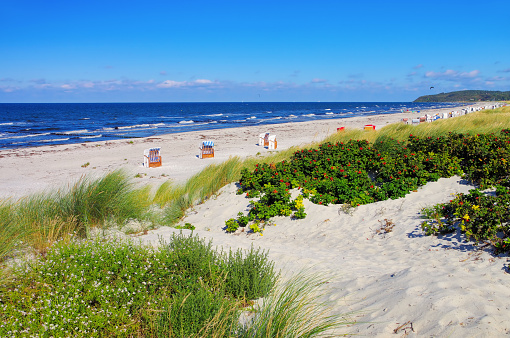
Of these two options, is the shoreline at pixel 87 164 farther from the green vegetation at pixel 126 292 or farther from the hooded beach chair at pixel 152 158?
the green vegetation at pixel 126 292

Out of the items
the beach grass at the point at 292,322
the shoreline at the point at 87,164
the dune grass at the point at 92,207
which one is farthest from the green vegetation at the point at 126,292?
the shoreline at the point at 87,164

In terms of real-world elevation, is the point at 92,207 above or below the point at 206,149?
below

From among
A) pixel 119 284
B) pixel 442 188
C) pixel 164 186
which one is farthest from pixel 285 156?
pixel 119 284

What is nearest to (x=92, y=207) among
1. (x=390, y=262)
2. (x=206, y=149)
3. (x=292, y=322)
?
(x=292, y=322)

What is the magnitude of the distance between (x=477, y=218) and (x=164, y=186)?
6.53 metres

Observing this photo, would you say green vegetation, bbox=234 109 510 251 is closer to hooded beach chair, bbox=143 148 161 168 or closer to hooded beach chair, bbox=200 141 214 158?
hooded beach chair, bbox=143 148 161 168

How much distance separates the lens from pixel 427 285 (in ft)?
10.9

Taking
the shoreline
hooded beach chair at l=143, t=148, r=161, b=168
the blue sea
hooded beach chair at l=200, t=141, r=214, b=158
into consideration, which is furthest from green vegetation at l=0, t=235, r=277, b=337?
the blue sea

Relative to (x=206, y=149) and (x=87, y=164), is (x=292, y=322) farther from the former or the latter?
(x=87, y=164)

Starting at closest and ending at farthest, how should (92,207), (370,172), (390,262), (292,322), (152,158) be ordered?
(292,322) < (390,262) < (92,207) < (370,172) < (152,158)

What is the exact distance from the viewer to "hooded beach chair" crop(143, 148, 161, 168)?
13125 mm

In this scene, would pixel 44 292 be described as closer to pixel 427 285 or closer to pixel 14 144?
pixel 427 285

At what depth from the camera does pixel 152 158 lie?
1331 centimetres

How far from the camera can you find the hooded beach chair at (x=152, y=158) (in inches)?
517
